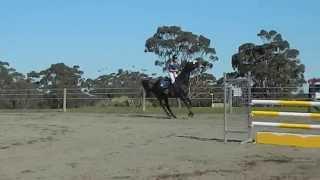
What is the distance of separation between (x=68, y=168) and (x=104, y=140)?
5.08m

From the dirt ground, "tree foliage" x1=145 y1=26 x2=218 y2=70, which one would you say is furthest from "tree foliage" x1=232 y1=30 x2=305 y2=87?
the dirt ground

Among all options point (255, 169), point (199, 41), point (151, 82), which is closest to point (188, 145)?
point (255, 169)

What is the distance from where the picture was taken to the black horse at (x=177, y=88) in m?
28.0

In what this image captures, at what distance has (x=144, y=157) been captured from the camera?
13.8 m

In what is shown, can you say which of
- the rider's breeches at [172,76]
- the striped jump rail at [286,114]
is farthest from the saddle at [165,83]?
the striped jump rail at [286,114]

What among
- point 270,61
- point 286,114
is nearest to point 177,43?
point 270,61

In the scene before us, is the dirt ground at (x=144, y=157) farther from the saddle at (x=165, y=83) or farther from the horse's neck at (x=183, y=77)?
the saddle at (x=165, y=83)

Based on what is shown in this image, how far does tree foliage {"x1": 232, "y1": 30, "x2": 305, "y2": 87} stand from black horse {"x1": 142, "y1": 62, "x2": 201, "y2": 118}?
28609 millimetres

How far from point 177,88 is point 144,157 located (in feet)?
47.5

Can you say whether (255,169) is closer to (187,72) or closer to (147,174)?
(147,174)

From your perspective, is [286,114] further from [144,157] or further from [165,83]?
[165,83]

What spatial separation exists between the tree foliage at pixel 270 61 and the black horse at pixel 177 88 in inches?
1126

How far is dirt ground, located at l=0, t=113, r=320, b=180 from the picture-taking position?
11.5 meters

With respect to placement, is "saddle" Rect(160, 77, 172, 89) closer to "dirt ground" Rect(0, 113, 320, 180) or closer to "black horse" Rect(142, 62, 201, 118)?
"black horse" Rect(142, 62, 201, 118)
